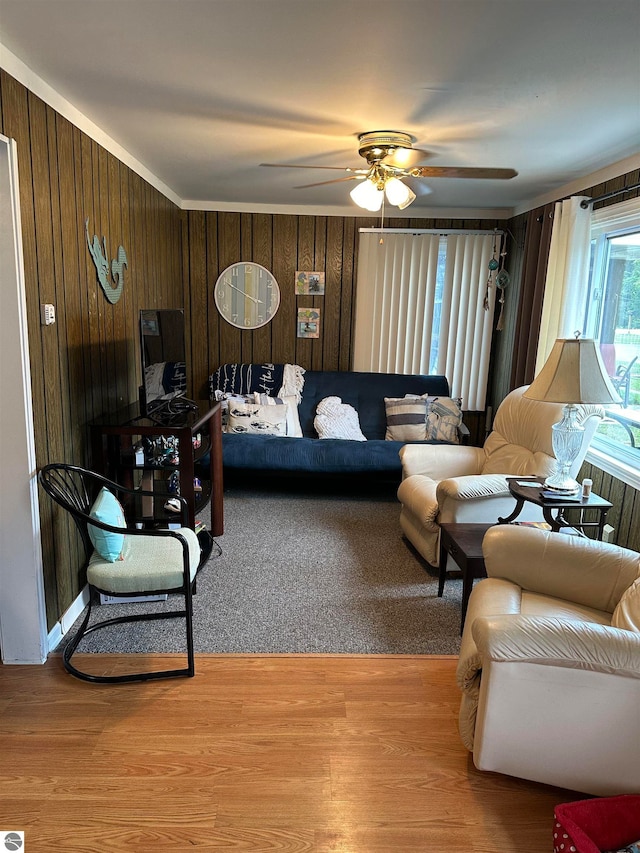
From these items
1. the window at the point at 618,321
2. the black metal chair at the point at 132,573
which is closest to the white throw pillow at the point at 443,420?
the window at the point at 618,321

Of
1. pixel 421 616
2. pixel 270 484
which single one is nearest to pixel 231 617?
pixel 421 616

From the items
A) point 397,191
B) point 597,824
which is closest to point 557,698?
point 597,824

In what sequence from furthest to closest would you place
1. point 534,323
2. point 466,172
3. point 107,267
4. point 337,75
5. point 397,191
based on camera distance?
point 534,323 → point 107,267 → point 397,191 → point 466,172 → point 337,75

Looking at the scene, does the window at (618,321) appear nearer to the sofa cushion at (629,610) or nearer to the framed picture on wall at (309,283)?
the sofa cushion at (629,610)

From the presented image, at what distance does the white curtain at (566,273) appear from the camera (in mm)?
3854

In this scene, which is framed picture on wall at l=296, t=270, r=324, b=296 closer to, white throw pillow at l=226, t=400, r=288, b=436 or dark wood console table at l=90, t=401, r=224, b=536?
white throw pillow at l=226, t=400, r=288, b=436

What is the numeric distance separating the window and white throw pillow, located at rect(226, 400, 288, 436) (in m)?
2.35

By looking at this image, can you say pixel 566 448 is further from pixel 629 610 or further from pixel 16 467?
pixel 16 467

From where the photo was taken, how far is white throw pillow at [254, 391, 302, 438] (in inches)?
199

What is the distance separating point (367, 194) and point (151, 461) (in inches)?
72.4

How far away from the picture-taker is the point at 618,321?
372 cm

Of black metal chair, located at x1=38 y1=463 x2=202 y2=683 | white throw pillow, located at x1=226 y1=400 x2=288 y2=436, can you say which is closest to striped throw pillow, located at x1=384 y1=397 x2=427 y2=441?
white throw pillow, located at x1=226 y1=400 x2=288 y2=436

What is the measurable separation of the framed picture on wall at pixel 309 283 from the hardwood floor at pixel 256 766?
3.73 meters

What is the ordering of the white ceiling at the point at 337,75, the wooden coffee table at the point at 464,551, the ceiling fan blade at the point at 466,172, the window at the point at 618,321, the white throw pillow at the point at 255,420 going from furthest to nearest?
the white throw pillow at the point at 255,420 < the window at the point at 618,321 < the ceiling fan blade at the point at 466,172 < the wooden coffee table at the point at 464,551 < the white ceiling at the point at 337,75
